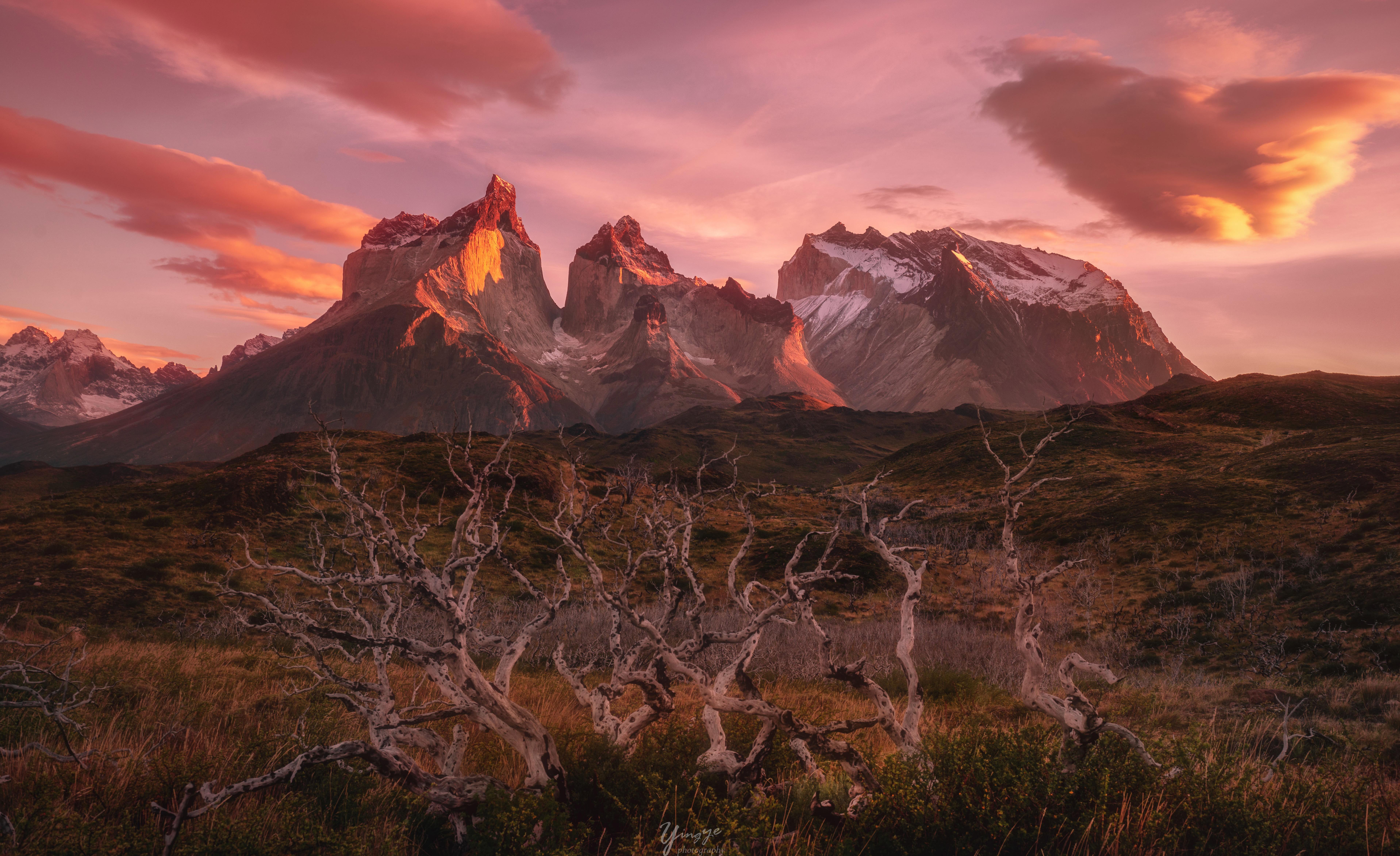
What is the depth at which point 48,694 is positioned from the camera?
8.49m

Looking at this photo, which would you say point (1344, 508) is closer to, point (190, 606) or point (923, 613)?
point (923, 613)

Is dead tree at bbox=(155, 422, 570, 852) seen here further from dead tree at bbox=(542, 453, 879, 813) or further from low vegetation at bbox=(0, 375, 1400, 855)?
dead tree at bbox=(542, 453, 879, 813)

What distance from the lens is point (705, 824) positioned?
562 centimetres

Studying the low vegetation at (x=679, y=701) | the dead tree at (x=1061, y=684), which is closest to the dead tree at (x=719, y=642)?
the low vegetation at (x=679, y=701)

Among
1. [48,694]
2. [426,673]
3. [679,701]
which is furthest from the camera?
[679,701]

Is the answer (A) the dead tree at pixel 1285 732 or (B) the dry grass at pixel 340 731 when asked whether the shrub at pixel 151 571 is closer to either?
(B) the dry grass at pixel 340 731

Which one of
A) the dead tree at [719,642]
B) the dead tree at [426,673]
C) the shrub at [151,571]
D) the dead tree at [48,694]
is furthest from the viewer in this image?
the shrub at [151,571]

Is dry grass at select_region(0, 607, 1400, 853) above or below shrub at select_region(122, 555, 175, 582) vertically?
above

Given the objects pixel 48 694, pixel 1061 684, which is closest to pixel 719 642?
pixel 1061 684

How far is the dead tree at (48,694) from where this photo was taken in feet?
17.4

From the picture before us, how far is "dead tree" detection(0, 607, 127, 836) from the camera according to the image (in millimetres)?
5293
